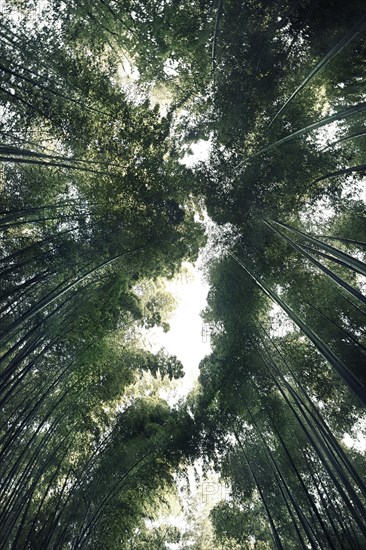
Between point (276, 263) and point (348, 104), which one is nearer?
point (348, 104)

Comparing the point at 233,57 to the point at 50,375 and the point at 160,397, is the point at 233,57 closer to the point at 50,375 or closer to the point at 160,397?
the point at 50,375

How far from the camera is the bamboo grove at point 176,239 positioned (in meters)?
4.66

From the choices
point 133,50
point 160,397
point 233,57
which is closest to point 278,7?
point 233,57

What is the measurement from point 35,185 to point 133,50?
241 centimetres

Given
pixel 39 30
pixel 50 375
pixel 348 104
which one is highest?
pixel 39 30

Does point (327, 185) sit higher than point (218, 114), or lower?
lower

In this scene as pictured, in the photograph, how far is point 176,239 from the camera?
18.5 ft

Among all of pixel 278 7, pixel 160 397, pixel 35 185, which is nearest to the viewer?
pixel 278 7

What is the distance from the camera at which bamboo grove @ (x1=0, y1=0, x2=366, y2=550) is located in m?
4.66

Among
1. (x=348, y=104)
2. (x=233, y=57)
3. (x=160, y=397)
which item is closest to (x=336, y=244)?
(x=348, y=104)

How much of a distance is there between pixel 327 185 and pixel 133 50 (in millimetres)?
3418

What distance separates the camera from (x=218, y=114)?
533 cm

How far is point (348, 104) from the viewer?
4859 millimetres

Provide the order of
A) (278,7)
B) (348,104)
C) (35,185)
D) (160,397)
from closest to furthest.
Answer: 1. (278,7)
2. (348,104)
3. (35,185)
4. (160,397)
